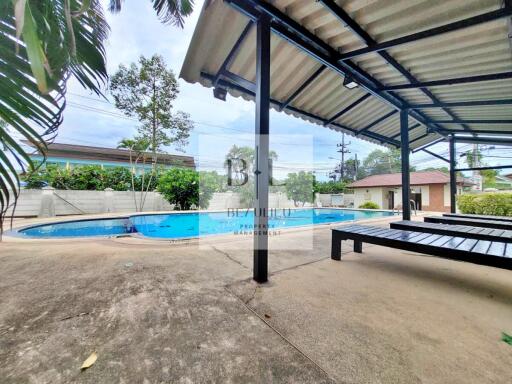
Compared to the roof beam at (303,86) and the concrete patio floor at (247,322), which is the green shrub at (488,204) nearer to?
the concrete patio floor at (247,322)

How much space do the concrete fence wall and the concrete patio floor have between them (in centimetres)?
712

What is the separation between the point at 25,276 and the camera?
2.47 meters

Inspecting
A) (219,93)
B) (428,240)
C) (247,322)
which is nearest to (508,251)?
(428,240)

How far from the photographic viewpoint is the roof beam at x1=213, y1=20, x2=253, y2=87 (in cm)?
255

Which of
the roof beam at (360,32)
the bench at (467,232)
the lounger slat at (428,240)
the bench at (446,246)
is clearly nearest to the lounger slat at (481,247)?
the bench at (446,246)

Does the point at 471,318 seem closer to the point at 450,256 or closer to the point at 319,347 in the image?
the point at 450,256

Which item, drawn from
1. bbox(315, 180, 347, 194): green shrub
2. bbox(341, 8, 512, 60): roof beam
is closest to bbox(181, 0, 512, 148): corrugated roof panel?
bbox(341, 8, 512, 60): roof beam

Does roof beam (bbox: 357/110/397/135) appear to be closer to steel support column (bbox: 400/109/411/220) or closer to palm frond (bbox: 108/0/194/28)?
steel support column (bbox: 400/109/411/220)

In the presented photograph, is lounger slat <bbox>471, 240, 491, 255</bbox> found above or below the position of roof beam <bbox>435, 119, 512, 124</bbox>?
below

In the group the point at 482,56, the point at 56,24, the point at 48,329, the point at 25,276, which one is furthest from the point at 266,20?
the point at 25,276

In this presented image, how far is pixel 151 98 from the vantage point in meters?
11.3

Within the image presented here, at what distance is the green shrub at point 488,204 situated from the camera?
8.38m

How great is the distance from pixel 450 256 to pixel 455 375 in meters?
1.44

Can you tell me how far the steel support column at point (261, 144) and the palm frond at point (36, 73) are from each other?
1723mm
